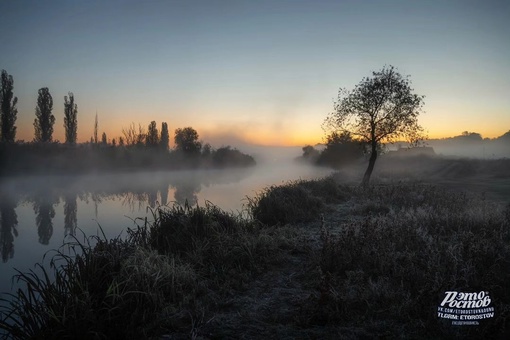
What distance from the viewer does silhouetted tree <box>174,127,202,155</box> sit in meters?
81.4

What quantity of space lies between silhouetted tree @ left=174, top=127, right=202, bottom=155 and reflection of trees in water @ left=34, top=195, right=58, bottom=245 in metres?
54.2

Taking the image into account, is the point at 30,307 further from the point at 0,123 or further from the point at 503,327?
the point at 0,123

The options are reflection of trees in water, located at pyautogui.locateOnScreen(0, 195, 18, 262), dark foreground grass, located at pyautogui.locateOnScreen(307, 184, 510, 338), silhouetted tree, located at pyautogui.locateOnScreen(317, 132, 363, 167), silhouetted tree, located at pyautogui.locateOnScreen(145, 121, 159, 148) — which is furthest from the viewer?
silhouetted tree, located at pyautogui.locateOnScreen(145, 121, 159, 148)

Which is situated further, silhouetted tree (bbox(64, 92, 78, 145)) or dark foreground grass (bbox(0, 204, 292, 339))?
silhouetted tree (bbox(64, 92, 78, 145))

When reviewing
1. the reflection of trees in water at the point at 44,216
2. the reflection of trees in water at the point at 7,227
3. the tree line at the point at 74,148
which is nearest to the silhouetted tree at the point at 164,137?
the tree line at the point at 74,148

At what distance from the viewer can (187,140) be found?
81.6 metres

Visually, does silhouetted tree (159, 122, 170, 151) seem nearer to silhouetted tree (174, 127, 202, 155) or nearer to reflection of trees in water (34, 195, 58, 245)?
silhouetted tree (174, 127, 202, 155)

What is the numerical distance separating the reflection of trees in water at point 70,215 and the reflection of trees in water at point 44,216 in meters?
0.75

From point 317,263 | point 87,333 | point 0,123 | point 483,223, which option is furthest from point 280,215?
point 0,123

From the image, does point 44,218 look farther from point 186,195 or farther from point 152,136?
point 152,136

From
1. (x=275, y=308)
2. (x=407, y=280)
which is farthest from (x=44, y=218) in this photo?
(x=407, y=280)

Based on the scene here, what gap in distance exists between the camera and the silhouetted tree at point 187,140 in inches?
3206

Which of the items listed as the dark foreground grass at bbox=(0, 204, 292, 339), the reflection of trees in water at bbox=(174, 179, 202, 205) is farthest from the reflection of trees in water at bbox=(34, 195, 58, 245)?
the reflection of trees in water at bbox=(174, 179, 202, 205)

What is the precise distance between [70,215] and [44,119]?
4892 cm
